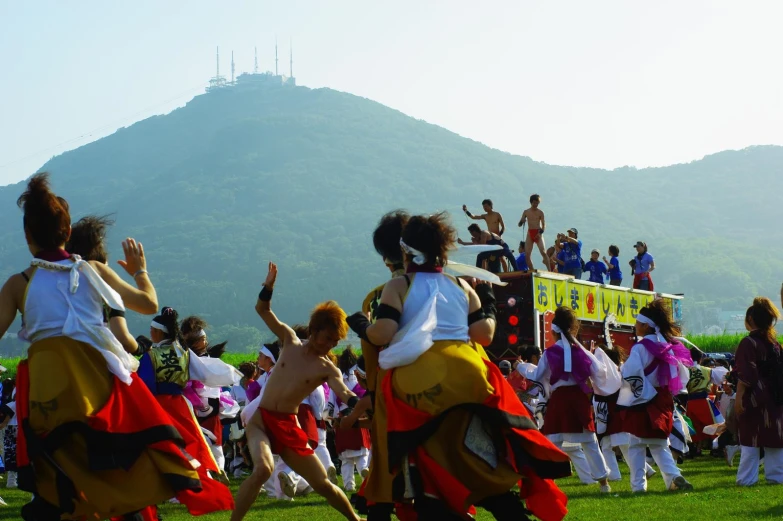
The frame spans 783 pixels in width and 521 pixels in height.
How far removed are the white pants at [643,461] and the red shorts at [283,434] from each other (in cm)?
448

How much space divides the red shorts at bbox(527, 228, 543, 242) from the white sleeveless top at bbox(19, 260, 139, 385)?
1909 centimetres

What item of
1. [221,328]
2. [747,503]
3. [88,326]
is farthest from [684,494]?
[221,328]

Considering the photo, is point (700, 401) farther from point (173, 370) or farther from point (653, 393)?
point (173, 370)

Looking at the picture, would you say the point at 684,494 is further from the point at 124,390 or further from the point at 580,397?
the point at 124,390

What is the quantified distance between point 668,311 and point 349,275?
147180mm

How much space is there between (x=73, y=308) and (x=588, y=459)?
24.4 feet

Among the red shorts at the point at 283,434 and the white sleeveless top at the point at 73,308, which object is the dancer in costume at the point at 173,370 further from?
the white sleeveless top at the point at 73,308

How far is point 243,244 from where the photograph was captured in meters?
178

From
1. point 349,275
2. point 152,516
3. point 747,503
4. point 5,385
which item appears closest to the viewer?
point 152,516

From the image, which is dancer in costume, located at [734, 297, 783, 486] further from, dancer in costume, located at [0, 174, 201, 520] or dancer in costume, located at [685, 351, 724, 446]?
dancer in costume, located at [0, 174, 201, 520]

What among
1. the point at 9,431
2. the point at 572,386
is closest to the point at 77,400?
the point at 572,386

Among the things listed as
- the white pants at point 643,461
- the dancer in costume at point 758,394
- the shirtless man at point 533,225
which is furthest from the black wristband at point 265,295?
the shirtless man at point 533,225

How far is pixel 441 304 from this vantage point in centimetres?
641

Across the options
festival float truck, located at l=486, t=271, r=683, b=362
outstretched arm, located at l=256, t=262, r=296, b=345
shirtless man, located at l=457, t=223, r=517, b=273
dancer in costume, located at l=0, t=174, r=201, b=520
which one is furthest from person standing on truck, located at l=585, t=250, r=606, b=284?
dancer in costume, located at l=0, t=174, r=201, b=520
